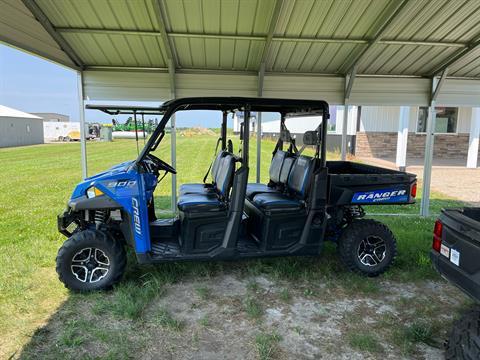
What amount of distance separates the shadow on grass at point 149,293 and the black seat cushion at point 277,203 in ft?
2.48

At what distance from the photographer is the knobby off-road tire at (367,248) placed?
4.23 m

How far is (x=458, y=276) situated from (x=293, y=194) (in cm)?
227

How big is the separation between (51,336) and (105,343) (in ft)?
1.48

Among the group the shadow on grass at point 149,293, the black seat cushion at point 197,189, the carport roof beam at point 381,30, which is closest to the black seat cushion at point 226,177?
the black seat cushion at point 197,189

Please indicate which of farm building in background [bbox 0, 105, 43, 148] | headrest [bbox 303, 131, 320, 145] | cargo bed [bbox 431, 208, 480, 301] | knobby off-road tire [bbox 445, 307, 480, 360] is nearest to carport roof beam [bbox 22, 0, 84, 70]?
headrest [bbox 303, 131, 320, 145]

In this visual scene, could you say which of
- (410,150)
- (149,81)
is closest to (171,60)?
(149,81)

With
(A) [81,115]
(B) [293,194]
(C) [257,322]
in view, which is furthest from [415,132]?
(C) [257,322]

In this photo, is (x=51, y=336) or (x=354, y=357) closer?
(x=354, y=357)

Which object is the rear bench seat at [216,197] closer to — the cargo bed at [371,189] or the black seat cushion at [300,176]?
the black seat cushion at [300,176]

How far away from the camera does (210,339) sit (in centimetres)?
301

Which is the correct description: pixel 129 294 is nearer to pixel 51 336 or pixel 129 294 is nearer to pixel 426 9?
pixel 51 336

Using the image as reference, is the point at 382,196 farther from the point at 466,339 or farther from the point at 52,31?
the point at 52,31

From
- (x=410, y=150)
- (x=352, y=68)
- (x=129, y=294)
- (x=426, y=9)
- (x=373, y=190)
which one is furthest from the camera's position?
(x=410, y=150)

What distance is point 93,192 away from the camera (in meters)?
3.64
